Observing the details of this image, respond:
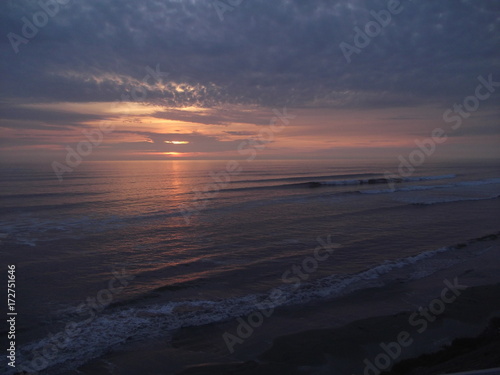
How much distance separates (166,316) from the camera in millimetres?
8797

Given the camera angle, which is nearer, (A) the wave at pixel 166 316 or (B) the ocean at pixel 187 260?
(A) the wave at pixel 166 316

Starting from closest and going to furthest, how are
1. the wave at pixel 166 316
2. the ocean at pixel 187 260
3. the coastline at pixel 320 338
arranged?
1. the coastline at pixel 320 338
2. the wave at pixel 166 316
3. the ocean at pixel 187 260

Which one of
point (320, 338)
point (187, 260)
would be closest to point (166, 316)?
point (320, 338)

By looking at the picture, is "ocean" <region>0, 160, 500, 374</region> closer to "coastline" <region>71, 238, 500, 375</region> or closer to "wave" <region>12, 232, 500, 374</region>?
"wave" <region>12, 232, 500, 374</region>

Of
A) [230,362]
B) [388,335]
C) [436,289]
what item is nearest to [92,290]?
[230,362]

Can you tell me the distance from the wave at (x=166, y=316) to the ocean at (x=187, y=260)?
33 mm

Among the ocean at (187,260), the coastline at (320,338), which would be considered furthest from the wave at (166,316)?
the coastline at (320,338)

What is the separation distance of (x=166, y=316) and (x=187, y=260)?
489 cm

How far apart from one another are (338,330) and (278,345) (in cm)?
167

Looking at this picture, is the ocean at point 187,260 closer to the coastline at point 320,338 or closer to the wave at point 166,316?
the wave at point 166,316

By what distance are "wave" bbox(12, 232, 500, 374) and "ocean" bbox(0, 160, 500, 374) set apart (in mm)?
33

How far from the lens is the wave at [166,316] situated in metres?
7.21

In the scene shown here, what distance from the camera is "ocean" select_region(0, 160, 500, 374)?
845cm

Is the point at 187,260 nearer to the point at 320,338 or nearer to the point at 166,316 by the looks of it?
the point at 166,316
